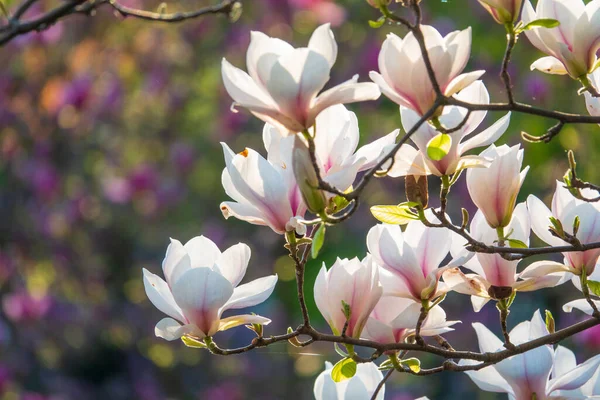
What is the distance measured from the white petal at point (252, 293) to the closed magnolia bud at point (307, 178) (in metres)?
0.10

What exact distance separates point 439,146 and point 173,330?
0.79 ft

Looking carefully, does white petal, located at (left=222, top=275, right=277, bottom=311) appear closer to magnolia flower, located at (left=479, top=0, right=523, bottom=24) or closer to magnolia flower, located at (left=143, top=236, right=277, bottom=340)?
magnolia flower, located at (left=143, top=236, right=277, bottom=340)

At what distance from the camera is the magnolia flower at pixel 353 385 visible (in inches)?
26.4

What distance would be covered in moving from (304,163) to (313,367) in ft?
7.33

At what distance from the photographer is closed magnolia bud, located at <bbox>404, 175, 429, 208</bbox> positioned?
613 mm

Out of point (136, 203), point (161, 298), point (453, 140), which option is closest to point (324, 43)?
point (453, 140)

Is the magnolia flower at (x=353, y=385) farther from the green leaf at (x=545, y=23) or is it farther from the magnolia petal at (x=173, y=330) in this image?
the green leaf at (x=545, y=23)

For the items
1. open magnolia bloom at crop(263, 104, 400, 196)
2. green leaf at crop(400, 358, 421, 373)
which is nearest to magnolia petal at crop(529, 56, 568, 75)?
open magnolia bloom at crop(263, 104, 400, 196)

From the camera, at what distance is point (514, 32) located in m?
0.55

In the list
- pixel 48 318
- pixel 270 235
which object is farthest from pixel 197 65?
pixel 48 318

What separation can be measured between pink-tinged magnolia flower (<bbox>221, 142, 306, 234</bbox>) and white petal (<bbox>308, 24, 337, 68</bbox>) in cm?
10

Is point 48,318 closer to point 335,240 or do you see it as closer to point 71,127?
point 71,127

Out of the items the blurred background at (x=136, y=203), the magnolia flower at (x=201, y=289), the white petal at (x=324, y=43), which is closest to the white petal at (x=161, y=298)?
the magnolia flower at (x=201, y=289)

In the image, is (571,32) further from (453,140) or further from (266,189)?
(266,189)
